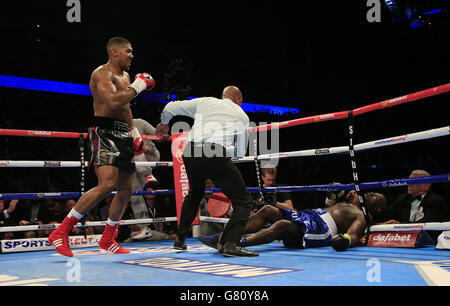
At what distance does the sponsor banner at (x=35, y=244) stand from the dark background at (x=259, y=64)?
3.48m

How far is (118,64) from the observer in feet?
9.13

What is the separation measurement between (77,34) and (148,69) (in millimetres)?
1684

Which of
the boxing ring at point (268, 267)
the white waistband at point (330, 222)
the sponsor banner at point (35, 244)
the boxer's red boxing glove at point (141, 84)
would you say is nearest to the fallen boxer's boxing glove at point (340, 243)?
the boxing ring at point (268, 267)

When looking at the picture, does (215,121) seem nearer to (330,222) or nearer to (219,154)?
(219,154)

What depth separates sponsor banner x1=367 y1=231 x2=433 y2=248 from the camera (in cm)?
275

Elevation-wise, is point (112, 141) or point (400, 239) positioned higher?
point (112, 141)

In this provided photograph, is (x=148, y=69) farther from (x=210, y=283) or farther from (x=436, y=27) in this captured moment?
(x=210, y=283)

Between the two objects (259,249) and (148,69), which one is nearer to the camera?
(259,249)

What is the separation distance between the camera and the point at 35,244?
3.32 meters

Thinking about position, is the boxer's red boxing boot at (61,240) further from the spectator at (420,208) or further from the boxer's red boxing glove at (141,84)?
the spectator at (420,208)

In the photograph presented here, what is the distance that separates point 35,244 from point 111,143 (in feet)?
4.06

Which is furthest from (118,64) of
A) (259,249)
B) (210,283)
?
(210,283)

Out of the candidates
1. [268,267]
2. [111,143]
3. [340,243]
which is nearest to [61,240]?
[111,143]

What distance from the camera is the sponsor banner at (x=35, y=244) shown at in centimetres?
317
